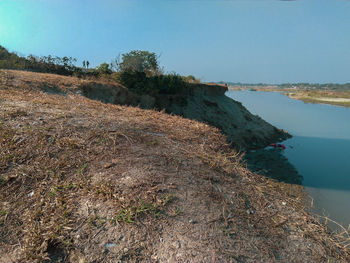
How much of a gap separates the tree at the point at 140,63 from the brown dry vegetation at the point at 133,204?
444 inches

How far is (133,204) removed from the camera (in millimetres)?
2014

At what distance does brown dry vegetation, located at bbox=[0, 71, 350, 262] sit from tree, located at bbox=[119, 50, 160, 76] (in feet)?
37.0

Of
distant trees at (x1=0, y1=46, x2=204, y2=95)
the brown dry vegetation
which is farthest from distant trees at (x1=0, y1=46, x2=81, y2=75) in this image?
the brown dry vegetation

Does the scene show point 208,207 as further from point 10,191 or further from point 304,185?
point 304,185

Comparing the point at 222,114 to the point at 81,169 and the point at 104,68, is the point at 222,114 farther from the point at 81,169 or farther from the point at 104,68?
the point at 81,169

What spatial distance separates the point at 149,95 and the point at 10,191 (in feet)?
39.3

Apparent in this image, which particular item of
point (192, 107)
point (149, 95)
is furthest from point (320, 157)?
point (149, 95)

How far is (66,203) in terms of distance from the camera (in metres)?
2.06

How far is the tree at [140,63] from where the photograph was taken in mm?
13875

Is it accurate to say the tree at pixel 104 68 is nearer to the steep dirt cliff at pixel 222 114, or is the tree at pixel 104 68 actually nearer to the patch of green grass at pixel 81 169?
the steep dirt cliff at pixel 222 114

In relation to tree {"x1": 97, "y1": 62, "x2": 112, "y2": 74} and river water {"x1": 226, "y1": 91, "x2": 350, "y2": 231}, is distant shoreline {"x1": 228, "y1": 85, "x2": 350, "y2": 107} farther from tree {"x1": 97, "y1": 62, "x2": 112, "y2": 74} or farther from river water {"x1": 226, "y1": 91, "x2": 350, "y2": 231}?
tree {"x1": 97, "y1": 62, "x2": 112, "y2": 74}

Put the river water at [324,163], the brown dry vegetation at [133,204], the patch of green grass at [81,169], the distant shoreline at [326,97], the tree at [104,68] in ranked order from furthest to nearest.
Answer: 1. the distant shoreline at [326,97]
2. the tree at [104,68]
3. the river water at [324,163]
4. the patch of green grass at [81,169]
5. the brown dry vegetation at [133,204]

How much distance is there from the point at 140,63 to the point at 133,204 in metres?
13.5

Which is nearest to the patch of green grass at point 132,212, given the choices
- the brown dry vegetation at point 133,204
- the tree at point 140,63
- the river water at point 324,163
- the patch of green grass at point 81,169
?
the brown dry vegetation at point 133,204
